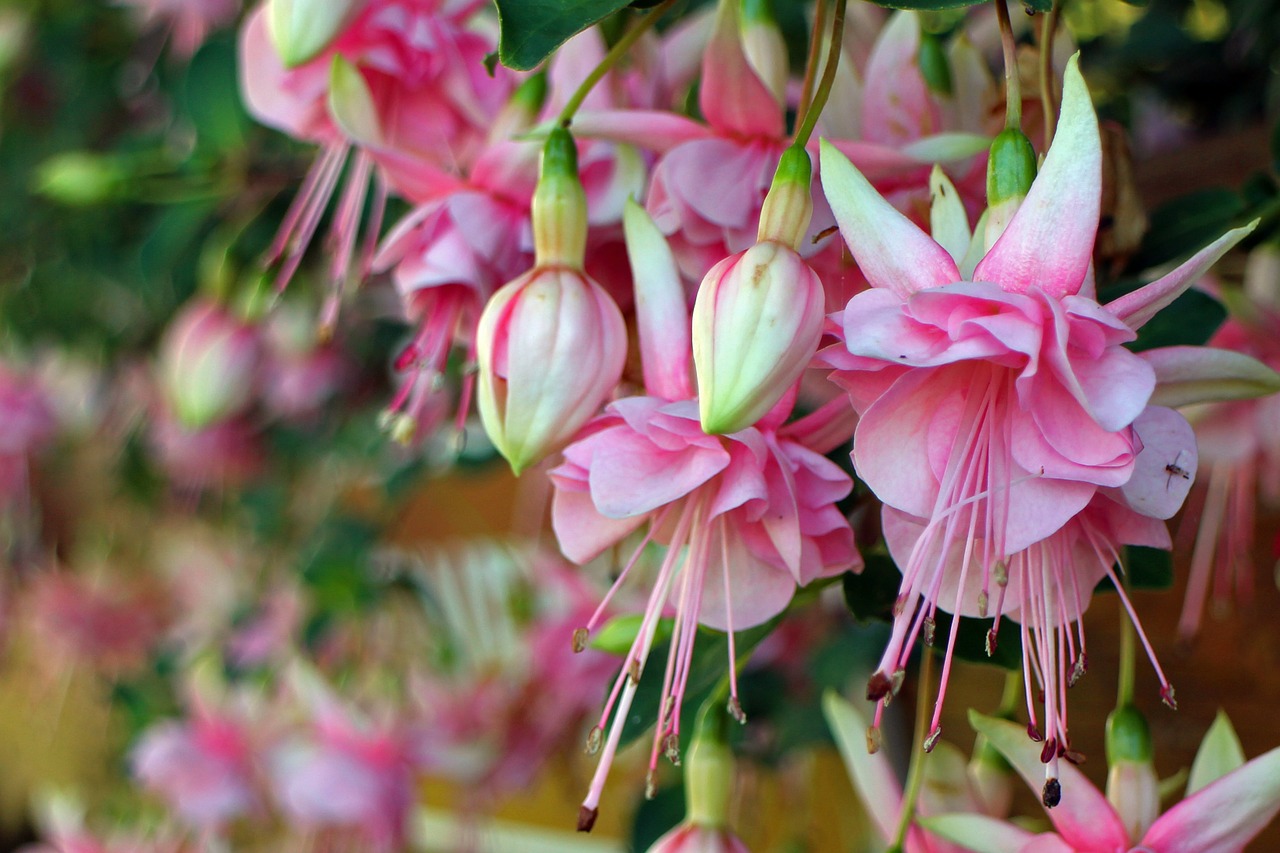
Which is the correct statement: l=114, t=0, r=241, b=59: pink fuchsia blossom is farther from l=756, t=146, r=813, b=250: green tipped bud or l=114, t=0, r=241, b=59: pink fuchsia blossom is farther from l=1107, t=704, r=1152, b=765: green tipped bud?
l=1107, t=704, r=1152, b=765: green tipped bud

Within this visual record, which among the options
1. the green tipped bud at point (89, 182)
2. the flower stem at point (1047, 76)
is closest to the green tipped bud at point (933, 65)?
the flower stem at point (1047, 76)

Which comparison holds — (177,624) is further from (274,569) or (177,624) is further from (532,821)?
(532,821)

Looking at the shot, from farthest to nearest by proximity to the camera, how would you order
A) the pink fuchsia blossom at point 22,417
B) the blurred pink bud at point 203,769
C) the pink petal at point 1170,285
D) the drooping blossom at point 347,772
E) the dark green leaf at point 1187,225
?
the pink fuchsia blossom at point 22,417 < the blurred pink bud at point 203,769 < the drooping blossom at point 347,772 < the dark green leaf at point 1187,225 < the pink petal at point 1170,285

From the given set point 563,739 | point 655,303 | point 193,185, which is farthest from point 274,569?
point 655,303

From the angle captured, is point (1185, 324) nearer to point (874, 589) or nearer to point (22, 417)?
point (874, 589)

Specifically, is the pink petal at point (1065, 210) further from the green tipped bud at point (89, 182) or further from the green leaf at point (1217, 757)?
the green tipped bud at point (89, 182)
